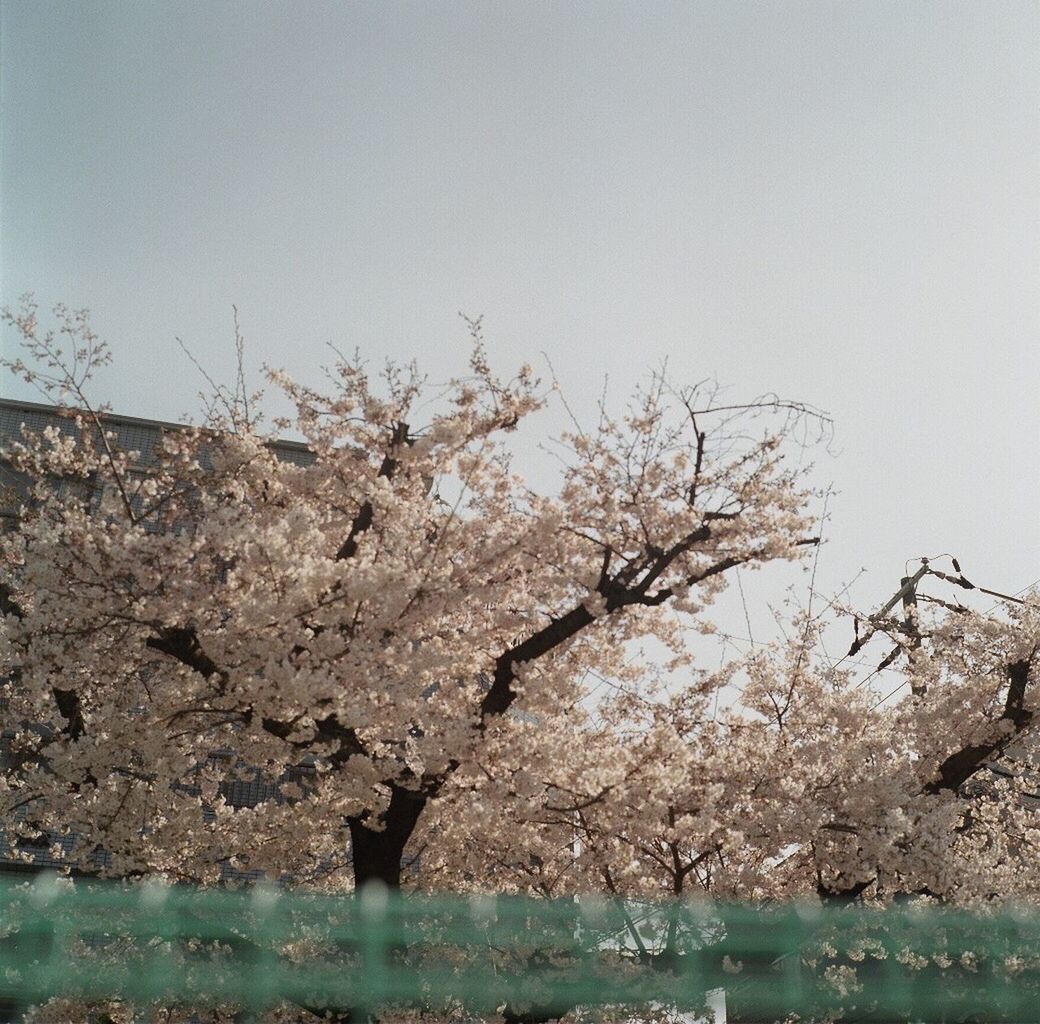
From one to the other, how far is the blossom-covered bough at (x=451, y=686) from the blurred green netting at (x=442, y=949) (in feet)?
0.88

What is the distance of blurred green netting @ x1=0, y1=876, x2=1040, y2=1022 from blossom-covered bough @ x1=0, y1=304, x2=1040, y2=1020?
0.27 meters

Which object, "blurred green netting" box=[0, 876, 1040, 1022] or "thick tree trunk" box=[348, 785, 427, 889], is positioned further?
"thick tree trunk" box=[348, 785, 427, 889]

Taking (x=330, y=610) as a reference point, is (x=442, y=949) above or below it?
below

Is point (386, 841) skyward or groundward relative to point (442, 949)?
skyward

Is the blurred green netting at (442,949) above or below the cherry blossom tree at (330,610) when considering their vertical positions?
below

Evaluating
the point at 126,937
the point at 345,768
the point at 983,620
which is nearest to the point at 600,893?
the point at 345,768

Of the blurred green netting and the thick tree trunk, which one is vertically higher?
the thick tree trunk

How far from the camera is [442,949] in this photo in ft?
27.1

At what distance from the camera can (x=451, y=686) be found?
28.6ft

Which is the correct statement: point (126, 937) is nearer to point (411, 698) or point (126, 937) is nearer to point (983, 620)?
point (411, 698)

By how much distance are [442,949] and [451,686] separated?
2135mm

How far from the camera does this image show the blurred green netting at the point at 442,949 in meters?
7.95

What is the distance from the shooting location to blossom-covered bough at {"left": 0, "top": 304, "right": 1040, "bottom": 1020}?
7379 mm

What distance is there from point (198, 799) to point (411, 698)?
255 cm
